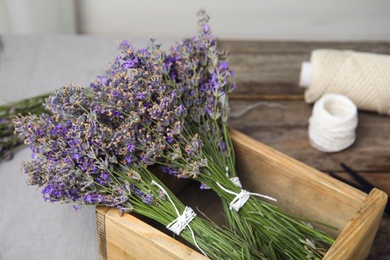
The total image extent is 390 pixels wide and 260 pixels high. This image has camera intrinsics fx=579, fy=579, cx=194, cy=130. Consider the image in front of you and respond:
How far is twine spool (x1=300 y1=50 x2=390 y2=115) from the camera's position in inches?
A: 46.2

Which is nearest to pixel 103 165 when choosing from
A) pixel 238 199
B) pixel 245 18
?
pixel 238 199

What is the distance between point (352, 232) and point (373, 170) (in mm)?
342

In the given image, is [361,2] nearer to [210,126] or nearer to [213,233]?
[210,126]

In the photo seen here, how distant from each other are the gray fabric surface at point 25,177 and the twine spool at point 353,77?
0.35 metres

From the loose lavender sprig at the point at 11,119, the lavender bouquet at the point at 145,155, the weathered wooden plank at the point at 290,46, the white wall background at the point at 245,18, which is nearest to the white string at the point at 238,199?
the lavender bouquet at the point at 145,155

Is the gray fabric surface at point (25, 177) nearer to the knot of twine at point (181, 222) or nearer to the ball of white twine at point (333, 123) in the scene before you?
the knot of twine at point (181, 222)

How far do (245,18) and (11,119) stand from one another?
995 millimetres

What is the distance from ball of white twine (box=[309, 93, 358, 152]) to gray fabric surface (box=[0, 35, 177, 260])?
1.30 feet

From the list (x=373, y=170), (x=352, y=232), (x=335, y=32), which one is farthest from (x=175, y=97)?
(x=335, y=32)

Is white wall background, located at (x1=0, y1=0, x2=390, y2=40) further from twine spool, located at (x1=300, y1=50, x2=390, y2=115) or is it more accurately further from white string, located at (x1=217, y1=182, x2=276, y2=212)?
white string, located at (x1=217, y1=182, x2=276, y2=212)

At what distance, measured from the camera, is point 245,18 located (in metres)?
1.87

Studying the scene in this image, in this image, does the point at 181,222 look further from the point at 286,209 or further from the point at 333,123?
the point at 333,123

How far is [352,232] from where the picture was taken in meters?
0.79

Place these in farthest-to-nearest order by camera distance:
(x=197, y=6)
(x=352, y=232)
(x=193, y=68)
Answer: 1. (x=197, y=6)
2. (x=193, y=68)
3. (x=352, y=232)
